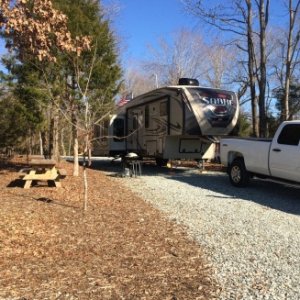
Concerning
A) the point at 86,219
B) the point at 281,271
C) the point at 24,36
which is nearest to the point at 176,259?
the point at 281,271

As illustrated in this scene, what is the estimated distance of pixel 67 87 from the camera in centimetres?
1402

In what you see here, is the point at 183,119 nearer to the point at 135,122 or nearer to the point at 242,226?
the point at 135,122

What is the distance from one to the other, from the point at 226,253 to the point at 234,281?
103 centimetres

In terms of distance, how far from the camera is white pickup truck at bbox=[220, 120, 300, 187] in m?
10.1

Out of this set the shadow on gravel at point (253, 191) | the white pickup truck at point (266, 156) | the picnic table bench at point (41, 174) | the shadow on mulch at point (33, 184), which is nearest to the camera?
the shadow on gravel at point (253, 191)

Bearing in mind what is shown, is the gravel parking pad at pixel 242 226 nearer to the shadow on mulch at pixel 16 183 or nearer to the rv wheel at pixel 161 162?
the shadow on mulch at pixel 16 183

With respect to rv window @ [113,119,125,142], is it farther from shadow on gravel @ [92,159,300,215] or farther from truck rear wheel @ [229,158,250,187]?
truck rear wheel @ [229,158,250,187]

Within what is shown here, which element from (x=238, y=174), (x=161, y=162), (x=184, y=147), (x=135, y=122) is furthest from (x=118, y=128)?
(x=238, y=174)

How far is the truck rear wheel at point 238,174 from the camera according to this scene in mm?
11919

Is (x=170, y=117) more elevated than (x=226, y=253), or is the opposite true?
(x=170, y=117)

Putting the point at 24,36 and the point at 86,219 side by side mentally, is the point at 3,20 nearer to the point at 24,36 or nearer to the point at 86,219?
the point at 24,36

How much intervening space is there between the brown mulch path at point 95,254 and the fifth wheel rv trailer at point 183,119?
520cm

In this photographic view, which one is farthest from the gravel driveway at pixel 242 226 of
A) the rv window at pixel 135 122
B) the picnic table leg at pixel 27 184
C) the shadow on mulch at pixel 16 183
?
the rv window at pixel 135 122

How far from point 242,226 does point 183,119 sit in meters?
7.13
